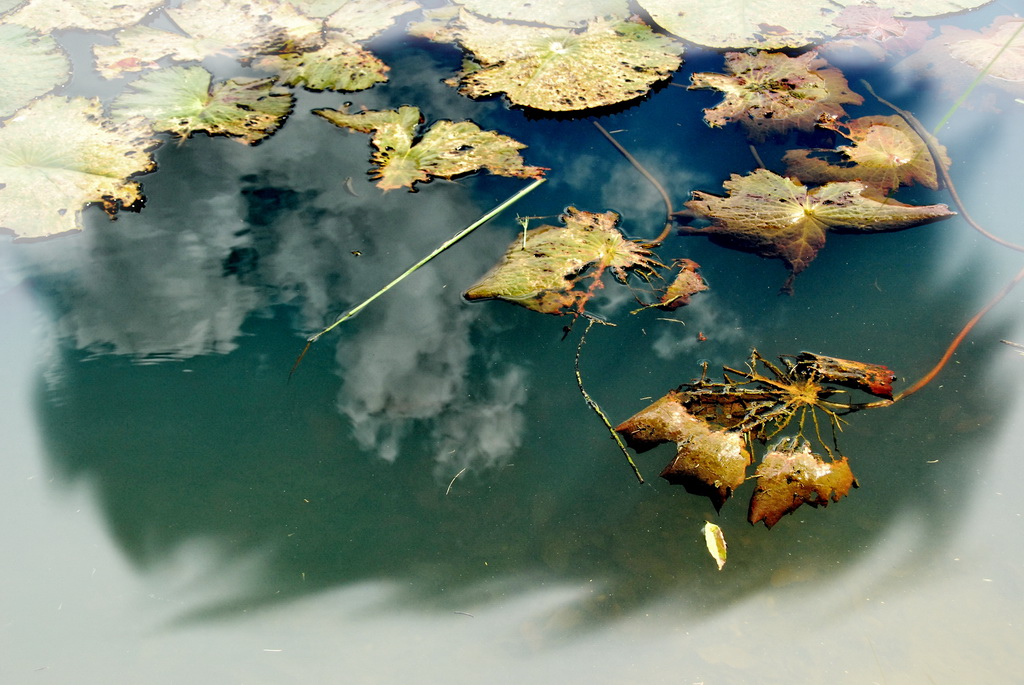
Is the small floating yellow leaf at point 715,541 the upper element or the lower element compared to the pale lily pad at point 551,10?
lower

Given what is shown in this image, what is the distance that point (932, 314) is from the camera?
1.54 m

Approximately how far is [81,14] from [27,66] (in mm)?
415

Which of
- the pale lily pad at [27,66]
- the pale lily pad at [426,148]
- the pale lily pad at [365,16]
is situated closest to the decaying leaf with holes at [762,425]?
the pale lily pad at [426,148]

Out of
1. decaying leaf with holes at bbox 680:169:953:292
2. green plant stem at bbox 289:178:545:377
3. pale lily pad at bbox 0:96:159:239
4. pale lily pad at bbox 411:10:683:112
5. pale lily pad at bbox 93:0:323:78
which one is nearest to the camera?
green plant stem at bbox 289:178:545:377

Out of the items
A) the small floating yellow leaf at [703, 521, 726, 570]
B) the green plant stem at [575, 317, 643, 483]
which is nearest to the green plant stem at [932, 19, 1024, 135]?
the green plant stem at [575, 317, 643, 483]

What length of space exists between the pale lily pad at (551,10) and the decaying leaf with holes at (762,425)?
166 cm

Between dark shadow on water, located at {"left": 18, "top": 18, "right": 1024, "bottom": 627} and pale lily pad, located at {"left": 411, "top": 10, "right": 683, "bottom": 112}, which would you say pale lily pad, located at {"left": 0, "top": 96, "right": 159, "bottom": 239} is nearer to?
dark shadow on water, located at {"left": 18, "top": 18, "right": 1024, "bottom": 627}

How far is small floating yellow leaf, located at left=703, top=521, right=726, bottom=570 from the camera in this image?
121 cm

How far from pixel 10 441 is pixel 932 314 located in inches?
83.1

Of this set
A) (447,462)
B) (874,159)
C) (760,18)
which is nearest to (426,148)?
(447,462)

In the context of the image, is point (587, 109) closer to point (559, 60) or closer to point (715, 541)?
point (559, 60)

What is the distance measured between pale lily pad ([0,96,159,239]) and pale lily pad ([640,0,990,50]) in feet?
6.17

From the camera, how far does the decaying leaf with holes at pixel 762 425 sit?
126cm

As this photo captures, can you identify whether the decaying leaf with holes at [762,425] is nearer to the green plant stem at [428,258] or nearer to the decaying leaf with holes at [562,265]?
the decaying leaf with holes at [562,265]
